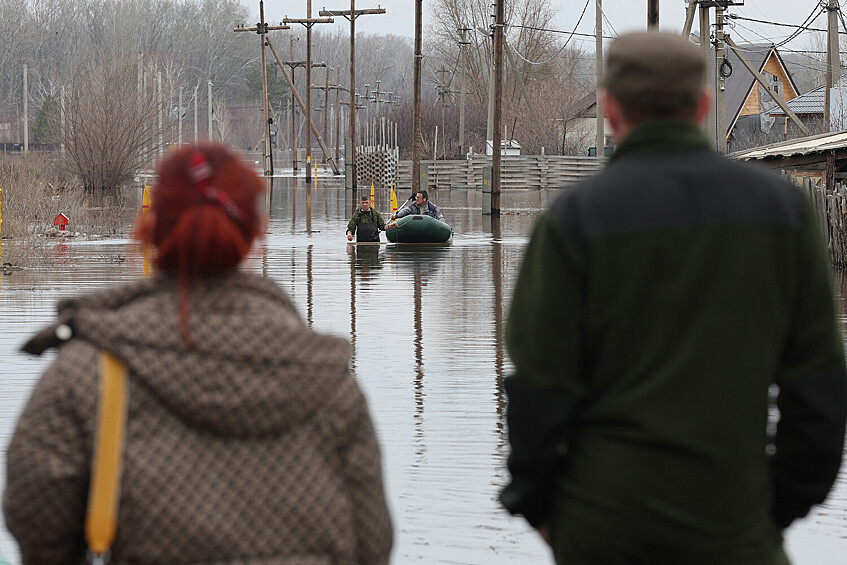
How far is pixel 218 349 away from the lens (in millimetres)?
2328

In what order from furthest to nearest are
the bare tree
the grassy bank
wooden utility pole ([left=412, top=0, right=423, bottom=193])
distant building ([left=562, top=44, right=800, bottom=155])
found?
1. distant building ([left=562, top=44, right=800, bottom=155])
2. the bare tree
3. wooden utility pole ([left=412, top=0, right=423, bottom=193])
4. the grassy bank

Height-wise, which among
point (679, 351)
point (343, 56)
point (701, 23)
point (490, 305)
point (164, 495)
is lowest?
point (490, 305)

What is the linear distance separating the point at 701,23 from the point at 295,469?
2733cm

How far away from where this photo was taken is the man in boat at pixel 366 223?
73.0 feet

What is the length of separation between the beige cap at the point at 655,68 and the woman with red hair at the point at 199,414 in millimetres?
787

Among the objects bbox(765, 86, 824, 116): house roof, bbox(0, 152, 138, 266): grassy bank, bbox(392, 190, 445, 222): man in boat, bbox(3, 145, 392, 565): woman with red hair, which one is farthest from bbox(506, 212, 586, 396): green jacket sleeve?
bbox(765, 86, 824, 116): house roof

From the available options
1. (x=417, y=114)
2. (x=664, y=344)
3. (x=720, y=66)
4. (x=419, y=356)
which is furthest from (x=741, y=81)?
(x=664, y=344)

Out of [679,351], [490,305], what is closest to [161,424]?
[679,351]

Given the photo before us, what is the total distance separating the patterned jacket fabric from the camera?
230 cm

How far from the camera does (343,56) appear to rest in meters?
196

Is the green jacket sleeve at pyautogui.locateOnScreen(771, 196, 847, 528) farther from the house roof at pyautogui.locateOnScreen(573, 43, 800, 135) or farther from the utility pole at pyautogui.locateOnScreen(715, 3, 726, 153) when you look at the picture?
the house roof at pyautogui.locateOnScreen(573, 43, 800, 135)

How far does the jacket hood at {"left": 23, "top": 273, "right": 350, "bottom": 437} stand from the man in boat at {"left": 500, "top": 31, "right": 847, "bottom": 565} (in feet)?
1.55

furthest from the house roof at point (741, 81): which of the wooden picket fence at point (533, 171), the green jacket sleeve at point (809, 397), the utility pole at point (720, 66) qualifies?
the green jacket sleeve at point (809, 397)

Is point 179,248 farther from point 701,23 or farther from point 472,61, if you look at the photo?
point 472,61
